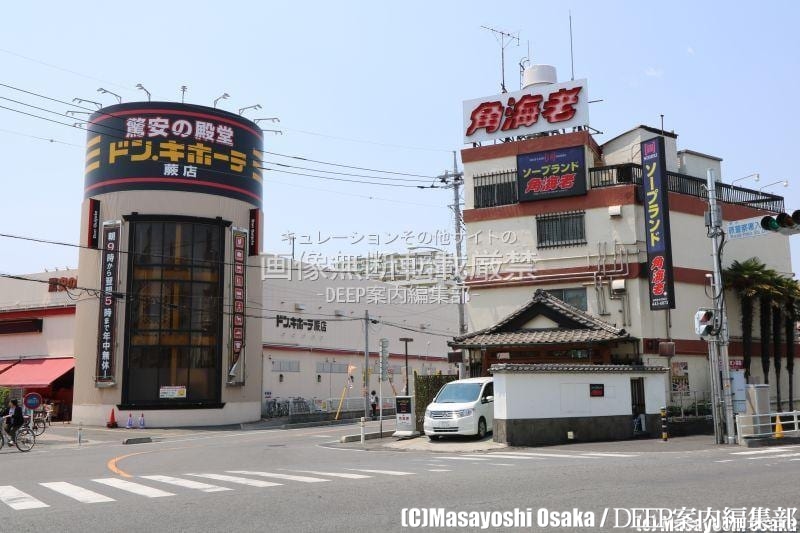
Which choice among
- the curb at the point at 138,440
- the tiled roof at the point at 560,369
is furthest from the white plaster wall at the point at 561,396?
the curb at the point at 138,440

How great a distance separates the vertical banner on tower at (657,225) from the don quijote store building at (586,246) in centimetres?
6

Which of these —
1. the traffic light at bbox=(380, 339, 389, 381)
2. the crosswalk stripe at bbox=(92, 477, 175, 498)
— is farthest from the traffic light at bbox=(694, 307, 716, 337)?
the crosswalk stripe at bbox=(92, 477, 175, 498)

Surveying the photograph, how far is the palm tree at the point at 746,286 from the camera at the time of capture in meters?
34.8

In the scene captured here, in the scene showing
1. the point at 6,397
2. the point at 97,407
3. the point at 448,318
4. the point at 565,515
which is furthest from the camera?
the point at 448,318

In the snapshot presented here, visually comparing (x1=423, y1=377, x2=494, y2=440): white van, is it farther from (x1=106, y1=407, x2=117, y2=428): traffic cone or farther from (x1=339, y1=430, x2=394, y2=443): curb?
(x1=106, y1=407, x2=117, y2=428): traffic cone

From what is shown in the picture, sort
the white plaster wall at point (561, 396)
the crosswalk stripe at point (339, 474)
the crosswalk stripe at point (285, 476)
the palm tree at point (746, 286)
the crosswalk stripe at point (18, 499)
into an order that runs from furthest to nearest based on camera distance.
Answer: the palm tree at point (746, 286), the white plaster wall at point (561, 396), the crosswalk stripe at point (339, 474), the crosswalk stripe at point (285, 476), the crosswalk stripe at point (18, 499)

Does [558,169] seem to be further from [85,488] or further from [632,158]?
[85,488]

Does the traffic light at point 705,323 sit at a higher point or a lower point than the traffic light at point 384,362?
higher

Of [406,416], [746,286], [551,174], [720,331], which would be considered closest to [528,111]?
[551,174]

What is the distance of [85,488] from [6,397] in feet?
115

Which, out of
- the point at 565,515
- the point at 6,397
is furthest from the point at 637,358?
the point at 6,397

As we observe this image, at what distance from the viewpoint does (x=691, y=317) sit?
111ft

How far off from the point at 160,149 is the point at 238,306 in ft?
32.6

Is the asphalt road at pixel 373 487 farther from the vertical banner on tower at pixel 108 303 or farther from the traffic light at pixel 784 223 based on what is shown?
the vertical banner on tower at pixel 108 303
